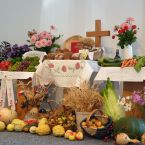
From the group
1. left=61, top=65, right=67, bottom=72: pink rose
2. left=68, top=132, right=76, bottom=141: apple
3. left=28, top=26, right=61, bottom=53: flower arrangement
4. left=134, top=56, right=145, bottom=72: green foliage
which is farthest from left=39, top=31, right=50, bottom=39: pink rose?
left=68, top=132, right=76, bottom=141: apple

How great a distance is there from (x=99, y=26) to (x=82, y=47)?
38cm

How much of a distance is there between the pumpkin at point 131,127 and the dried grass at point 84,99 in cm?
31

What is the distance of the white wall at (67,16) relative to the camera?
10.8ft

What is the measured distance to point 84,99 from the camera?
244 cm

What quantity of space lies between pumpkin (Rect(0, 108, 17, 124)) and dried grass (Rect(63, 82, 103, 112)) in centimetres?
63

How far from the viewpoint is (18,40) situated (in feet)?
13.0

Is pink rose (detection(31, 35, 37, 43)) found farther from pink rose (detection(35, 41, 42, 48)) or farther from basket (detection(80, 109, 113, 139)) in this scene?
basket (detection(80, 109, 113, 139))

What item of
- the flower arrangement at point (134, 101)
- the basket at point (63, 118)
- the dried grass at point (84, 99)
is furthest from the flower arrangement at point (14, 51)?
the flower arrangement at point (134, 101)

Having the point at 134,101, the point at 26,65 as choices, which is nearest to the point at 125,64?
the point at 134,101

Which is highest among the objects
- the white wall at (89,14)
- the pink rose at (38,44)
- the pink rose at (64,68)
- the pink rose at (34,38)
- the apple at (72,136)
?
the white wall at (89,14)

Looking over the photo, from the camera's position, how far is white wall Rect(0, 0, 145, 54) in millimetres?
Answer: 3306

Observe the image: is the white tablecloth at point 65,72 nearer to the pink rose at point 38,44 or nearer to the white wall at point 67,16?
the pink rose at point 38,44

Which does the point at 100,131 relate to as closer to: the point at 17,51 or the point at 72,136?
the point at 72,136

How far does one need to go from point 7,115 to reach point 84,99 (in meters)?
0.79
